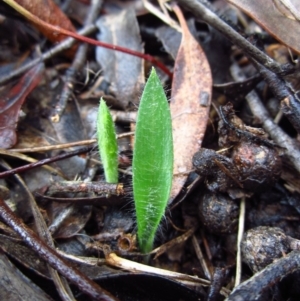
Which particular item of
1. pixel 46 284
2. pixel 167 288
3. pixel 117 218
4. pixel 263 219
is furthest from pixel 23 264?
pixel 263 219

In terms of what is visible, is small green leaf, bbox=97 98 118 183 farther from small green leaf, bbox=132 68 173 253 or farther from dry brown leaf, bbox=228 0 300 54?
dry brown leaf, bbox=228 0 300 54

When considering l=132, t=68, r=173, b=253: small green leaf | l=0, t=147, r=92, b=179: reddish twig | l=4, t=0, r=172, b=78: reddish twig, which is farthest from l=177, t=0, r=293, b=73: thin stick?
l=0, t=147, r=92, b=179: reddish twig

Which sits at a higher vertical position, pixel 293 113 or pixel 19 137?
pixel 293 113

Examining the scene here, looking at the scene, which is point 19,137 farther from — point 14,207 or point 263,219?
point 263,219

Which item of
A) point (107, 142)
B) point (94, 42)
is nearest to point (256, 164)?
point (107, 142)

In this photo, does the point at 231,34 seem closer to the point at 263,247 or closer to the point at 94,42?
the point at 94,42
